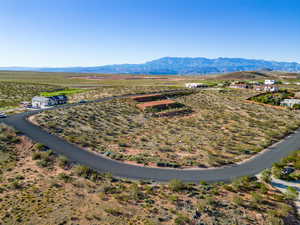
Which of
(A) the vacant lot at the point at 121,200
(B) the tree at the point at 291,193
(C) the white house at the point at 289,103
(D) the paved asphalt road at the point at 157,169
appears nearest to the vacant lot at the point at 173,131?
(D) the paved asphalt road at the point at 157,169

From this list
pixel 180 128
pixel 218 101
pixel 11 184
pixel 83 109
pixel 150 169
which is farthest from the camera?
pixel 218 101

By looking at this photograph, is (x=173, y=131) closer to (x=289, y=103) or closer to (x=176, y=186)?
(x=176, y=186)

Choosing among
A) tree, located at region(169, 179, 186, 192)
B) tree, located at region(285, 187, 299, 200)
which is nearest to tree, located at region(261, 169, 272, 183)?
tree, located at region(285, 187, 299, 200)

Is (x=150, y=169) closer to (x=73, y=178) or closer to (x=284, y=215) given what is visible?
(x=73, y=178)

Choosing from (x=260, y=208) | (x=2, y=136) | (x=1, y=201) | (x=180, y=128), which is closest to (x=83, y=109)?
(x=2, y=136)

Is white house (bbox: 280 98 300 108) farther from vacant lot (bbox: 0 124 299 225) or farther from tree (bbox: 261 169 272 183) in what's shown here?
vacant lot (bbox: 0 124 299 225)

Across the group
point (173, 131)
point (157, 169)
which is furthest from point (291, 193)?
point (173, 131)
